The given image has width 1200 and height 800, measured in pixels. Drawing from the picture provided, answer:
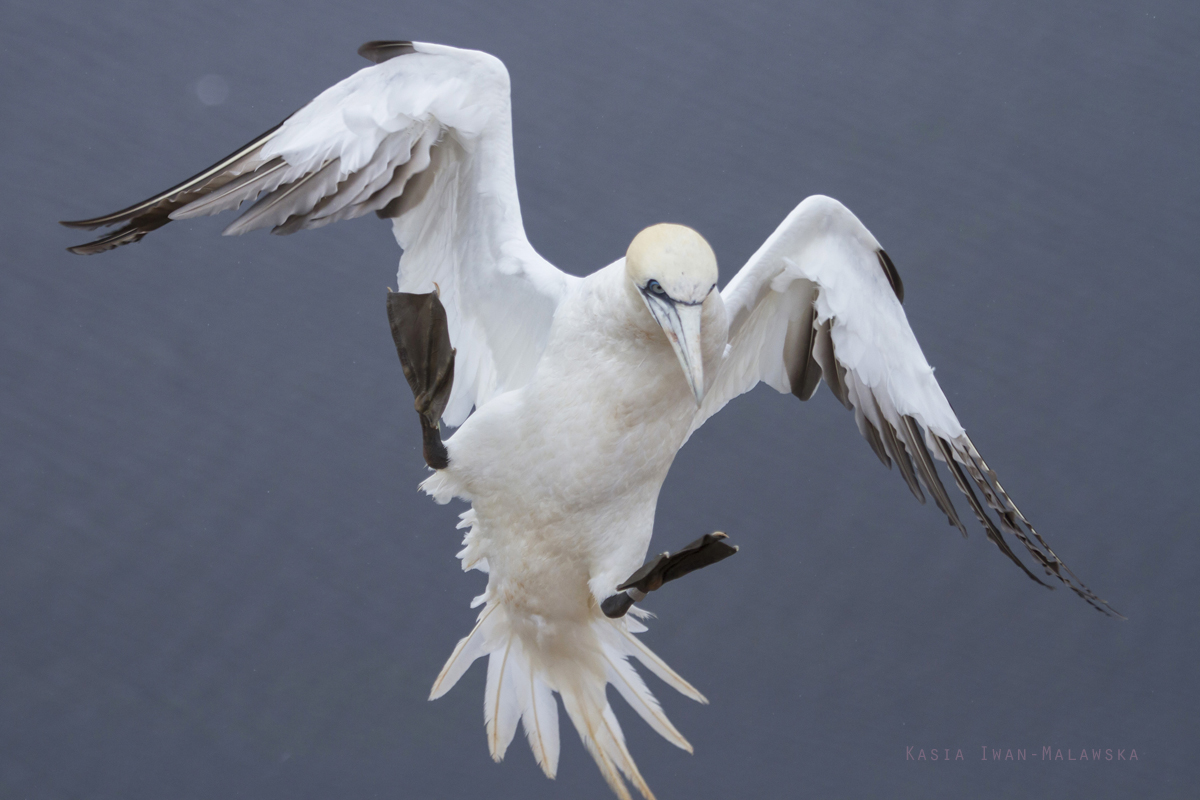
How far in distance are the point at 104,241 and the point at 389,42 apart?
422mm

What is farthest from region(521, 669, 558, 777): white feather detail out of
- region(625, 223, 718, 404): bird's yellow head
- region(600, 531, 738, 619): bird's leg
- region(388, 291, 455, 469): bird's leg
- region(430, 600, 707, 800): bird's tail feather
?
region(625, 223, 718, 404): bird's yellow head

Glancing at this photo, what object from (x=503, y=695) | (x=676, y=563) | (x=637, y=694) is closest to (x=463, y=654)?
(x=503, y=695)

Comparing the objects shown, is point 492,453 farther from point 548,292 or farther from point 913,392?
point 913,392

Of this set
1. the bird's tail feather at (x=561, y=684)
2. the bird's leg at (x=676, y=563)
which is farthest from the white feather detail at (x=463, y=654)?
the bird's leg at (x=676, y=563)

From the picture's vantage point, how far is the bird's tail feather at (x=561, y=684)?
1707 mm

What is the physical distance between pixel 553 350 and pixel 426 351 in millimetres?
166

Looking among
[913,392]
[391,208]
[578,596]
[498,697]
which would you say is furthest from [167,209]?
[913,392]

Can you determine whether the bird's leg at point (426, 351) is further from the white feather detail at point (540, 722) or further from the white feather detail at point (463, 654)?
the white feather detail at point (540, 722)

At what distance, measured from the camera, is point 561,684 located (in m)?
1.74

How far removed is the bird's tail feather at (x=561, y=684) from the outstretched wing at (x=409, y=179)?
0.43 meters

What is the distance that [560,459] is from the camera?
1445mm

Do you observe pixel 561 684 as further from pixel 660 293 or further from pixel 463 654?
pixel 660 293

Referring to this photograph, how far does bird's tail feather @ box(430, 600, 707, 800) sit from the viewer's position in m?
1.71

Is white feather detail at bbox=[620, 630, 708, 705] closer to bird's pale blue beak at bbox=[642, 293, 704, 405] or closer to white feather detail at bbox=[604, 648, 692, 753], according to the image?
white feather detail at bbox=[604, 648, 692, 753]
